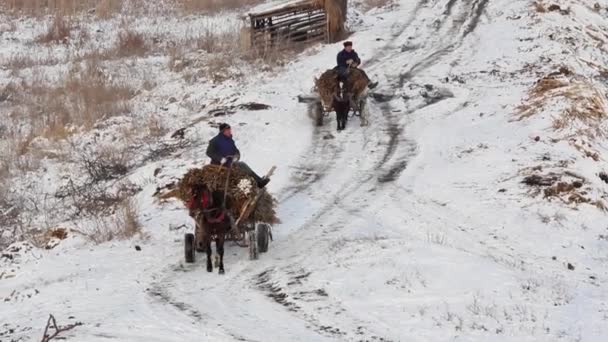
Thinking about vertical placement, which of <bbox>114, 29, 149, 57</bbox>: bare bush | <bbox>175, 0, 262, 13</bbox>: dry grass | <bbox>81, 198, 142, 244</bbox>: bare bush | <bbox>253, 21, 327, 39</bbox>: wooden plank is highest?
<bbox>175, 0, 262, 13</bbox>: dry grass

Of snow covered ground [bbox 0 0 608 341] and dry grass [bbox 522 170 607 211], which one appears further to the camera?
dry grass [bbox 522 170 607 211]

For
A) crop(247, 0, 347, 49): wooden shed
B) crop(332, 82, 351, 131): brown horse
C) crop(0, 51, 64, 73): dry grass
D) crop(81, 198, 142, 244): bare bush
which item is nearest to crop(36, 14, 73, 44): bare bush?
crop(0, 51, 64, 73): dry grass

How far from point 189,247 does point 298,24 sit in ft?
62.8

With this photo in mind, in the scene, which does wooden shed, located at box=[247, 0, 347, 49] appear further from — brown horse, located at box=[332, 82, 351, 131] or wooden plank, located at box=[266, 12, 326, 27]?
brown horse, located at box=[332, 82, 351, 131]

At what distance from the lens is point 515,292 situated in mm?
9281

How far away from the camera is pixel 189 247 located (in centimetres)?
1128

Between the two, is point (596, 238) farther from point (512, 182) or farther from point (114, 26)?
point (114, 26)

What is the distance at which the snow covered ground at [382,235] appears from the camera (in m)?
8.80

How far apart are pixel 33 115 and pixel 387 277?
14.8 meters

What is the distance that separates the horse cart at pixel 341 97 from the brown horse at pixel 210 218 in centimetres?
800

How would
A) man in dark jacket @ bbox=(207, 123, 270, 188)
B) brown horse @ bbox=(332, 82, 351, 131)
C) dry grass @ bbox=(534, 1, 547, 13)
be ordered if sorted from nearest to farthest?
man in dark jacket @ bbox=(207, 123, 270, 188) → brown horse @ bbox=(332, 82, 351, 131) → dry grass @ bbox=(534, 1, 547, 13)

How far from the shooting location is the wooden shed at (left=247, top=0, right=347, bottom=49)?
91.2ft

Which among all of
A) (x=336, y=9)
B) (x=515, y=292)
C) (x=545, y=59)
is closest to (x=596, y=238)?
(x=515, y=292)

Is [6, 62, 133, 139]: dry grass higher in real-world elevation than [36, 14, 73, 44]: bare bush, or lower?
lower
